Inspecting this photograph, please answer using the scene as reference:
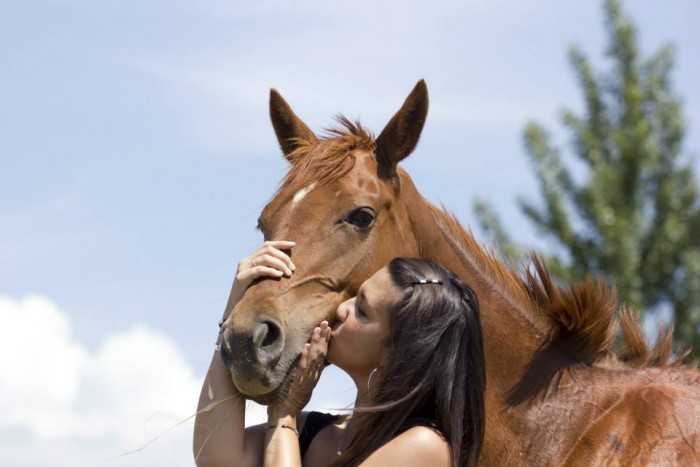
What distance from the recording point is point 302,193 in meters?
4.71

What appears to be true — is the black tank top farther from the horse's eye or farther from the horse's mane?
the horse's mane

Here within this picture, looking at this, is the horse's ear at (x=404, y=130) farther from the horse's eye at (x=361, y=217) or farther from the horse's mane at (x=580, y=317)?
the horse's mane at (x=580, y=317)

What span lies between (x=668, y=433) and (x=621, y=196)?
1465 cm

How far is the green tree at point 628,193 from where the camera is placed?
17.2m

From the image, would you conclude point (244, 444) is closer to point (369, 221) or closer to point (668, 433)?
point (369, 221)

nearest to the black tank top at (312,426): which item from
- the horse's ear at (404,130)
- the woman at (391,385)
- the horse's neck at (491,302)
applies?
the woman at (391,385)

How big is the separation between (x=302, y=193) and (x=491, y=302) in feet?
3.58

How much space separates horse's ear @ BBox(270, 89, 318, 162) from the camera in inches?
214

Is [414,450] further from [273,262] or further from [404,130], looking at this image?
[404,130]

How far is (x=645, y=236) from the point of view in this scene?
1783cm

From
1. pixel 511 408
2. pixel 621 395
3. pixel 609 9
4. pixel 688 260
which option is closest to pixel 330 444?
pixel 511 408

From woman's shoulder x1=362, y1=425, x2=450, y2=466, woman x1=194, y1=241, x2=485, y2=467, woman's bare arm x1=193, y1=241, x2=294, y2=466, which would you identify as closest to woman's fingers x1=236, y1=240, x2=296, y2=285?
woman's bare arm x1=193, y1=241, x2=294, y2=466

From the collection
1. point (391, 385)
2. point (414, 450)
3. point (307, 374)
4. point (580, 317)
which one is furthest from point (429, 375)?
point (580, 317)

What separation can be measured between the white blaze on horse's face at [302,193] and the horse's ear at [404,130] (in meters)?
0.49
